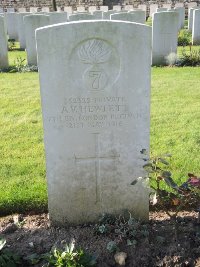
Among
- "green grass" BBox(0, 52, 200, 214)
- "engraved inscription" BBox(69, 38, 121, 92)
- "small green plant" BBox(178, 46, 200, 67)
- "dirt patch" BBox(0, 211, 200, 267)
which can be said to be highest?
"engraved inscription" BBox(69, 38, 121, 92)

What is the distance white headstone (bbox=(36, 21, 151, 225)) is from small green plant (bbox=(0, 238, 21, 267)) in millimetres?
567

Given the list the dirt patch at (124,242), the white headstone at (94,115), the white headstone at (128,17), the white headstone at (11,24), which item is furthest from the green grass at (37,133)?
the white headstone at (11,24)

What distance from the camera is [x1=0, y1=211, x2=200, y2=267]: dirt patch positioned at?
285 centimetres

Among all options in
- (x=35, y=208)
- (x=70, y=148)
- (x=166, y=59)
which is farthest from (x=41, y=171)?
(x=166, y=59)

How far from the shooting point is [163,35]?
9602mm

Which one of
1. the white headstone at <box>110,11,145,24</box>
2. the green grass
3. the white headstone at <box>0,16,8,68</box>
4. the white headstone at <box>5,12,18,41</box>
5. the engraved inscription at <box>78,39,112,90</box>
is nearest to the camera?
the engraved inscription at <box>78,39,112,90</box>

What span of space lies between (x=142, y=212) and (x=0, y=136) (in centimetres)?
270

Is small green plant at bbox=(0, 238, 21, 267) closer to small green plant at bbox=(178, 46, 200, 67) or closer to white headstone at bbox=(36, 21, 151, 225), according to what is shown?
white headstone at bbox=(36, 21, 151, 225)

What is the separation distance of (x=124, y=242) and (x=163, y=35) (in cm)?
751

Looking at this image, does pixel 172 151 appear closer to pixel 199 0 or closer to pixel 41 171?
pixel 41 171

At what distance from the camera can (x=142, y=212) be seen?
3289 mm

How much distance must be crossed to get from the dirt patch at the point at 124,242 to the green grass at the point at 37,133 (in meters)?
0.39

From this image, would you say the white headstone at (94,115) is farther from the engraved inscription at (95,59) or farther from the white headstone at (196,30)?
the white headstone at (196,30)

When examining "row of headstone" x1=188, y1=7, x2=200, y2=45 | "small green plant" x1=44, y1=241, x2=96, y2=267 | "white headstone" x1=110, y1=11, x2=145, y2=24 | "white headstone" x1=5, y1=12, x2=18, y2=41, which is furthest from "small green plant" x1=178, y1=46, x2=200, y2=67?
"white headstone" x1=5, y1=12, x2=18, y2=41
